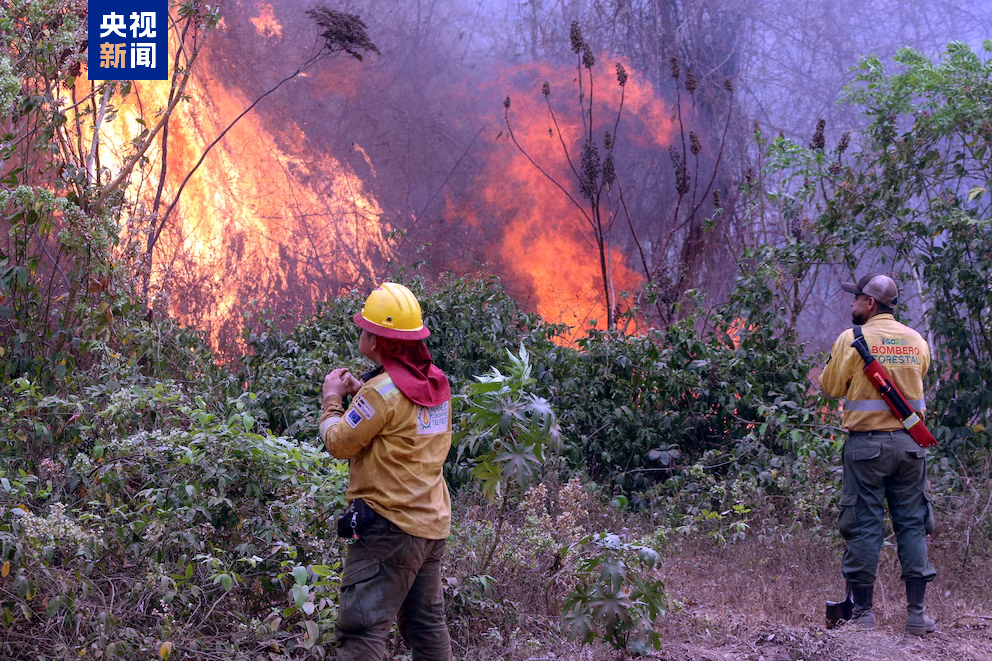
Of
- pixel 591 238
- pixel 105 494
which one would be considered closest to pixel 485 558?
pixel 105 494

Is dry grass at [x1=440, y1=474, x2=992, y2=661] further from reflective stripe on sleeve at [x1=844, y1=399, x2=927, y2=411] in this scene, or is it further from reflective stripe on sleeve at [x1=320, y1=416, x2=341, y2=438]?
reflective stripe on sleeve at [x1=320, y1=416, x2=341, y2=438]

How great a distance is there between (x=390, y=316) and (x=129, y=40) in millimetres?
6669

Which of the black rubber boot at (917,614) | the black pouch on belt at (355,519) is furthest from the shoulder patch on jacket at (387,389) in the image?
the black rubber boot at (917,614)

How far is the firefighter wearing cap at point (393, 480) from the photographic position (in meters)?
3.17

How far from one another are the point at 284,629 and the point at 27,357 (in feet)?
9.98

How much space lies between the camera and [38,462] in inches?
195

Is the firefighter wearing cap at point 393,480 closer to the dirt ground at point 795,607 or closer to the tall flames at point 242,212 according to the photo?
the dirt ground at point 795,607

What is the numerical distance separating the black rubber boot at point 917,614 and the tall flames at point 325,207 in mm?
5405

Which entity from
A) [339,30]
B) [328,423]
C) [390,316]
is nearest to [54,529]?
[328,423]

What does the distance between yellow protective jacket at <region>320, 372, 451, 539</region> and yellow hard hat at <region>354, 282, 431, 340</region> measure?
17cm

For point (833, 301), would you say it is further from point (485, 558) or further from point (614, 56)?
point (485, 558)

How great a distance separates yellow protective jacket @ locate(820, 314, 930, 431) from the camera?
4883 millimetres

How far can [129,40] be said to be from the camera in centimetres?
839

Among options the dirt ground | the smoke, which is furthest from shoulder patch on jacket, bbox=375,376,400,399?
the smoke
